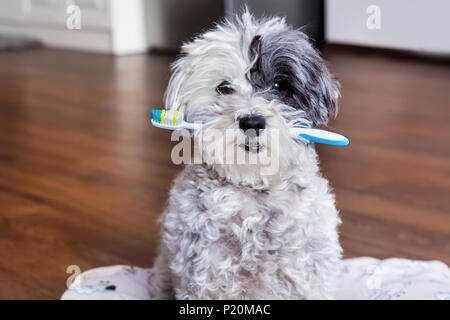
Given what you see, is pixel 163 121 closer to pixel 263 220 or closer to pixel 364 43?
pixel 263 220

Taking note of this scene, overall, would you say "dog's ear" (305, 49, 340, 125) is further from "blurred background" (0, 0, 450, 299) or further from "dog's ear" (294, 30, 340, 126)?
"blurred background" (0, 0, 450, 299)

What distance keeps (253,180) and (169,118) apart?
0.19m

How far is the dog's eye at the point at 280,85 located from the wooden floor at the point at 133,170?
2.77ft

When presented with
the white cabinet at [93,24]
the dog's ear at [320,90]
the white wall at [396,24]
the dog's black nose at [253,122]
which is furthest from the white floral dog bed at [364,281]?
the white cabinet at [93,24]

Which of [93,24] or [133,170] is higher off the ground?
[93,24]

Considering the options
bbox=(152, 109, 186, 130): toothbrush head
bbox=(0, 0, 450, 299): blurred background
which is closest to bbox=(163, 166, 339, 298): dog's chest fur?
bbox=(152, 109, 186, 130): toothbrush head

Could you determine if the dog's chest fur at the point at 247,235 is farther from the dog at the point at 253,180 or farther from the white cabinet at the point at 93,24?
the white cabinet at the point at 93,24

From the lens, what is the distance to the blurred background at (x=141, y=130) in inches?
80.9

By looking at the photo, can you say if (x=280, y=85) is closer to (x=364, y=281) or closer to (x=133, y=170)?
(x=364, y=281)

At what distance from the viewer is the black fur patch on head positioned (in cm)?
119

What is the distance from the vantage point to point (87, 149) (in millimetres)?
3080

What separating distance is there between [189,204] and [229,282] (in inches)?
6.5

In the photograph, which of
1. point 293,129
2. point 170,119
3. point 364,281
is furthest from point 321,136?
point 364,281

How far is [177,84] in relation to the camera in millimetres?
1280
